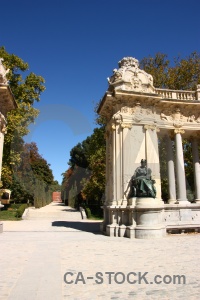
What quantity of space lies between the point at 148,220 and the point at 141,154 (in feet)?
14.0

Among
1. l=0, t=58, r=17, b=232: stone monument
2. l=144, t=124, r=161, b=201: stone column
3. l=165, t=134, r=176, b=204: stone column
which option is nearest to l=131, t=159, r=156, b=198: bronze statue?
l=144, t=124, r=161, b=201: stone column

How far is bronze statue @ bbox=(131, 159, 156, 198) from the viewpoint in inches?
544

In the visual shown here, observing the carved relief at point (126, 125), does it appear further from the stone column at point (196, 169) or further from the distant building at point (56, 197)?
the distant building at point (56, 197)

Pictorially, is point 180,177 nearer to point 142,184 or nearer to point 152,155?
point 152,155

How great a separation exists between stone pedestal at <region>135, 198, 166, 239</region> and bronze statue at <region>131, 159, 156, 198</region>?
39 centimetres

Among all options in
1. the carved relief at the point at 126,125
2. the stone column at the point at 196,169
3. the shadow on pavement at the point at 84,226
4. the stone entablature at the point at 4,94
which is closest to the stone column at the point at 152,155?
the carved relief at the point at 126,125

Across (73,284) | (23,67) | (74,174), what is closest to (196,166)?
(73,284)

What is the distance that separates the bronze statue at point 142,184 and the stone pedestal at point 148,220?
386 mm

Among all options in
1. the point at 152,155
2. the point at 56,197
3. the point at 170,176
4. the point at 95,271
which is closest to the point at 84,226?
the point at 170,176

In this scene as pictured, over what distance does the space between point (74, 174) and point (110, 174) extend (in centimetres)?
4219

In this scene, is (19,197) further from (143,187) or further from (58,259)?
(58,259)

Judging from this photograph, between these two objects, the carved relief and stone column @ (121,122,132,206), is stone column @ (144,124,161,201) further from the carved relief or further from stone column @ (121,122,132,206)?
stone column @ (121,122,132,206)

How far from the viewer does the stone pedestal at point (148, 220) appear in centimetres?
1298

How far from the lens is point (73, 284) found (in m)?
5.49
